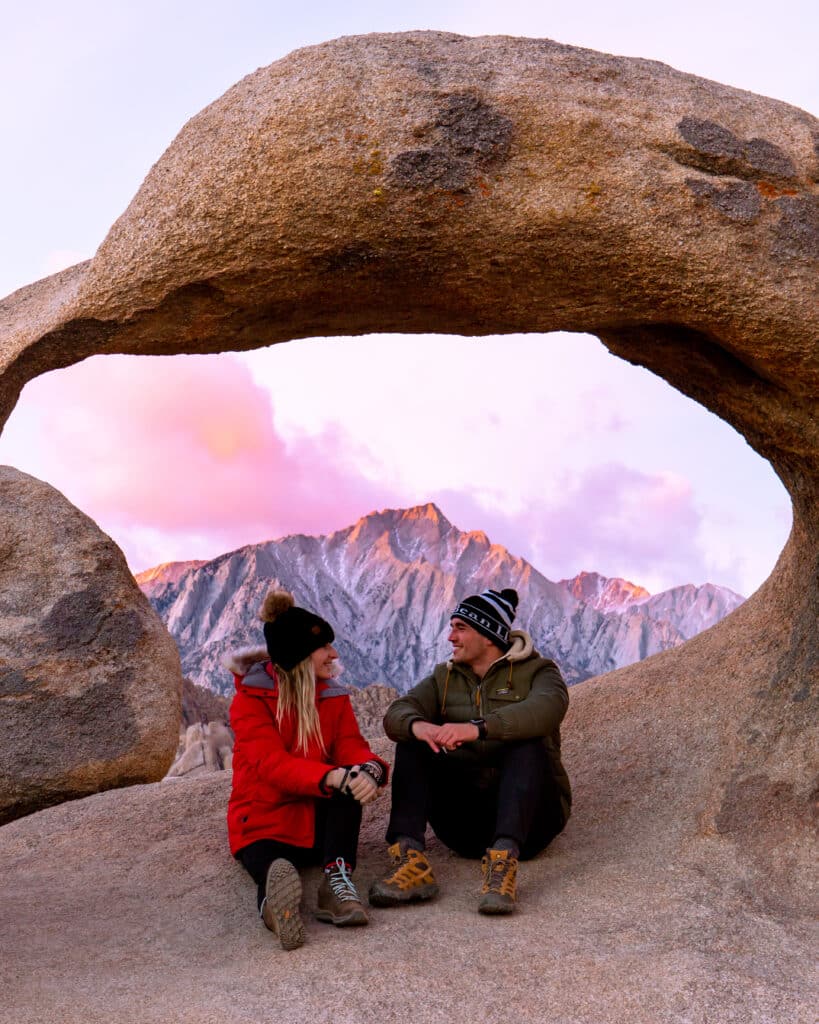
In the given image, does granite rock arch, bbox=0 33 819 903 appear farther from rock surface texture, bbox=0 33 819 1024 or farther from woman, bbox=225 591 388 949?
woman, bbox=225 591 388 949

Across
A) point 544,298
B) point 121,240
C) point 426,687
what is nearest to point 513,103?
point 544,298

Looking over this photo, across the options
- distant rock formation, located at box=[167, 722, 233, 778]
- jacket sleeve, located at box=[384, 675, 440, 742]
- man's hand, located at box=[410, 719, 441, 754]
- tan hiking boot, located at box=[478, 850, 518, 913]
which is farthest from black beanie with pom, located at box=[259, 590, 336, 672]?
distant rock formation, located at box=[167, 722, 233, 778]

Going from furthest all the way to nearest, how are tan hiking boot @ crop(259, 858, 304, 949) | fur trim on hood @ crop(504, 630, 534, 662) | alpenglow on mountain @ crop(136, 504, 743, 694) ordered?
alpenglow on mountain @ crop(136, 504, 743, 694) → fur trim on hood @ crop(504, 630, 534, 662) → tan hiking boot @ crop(259, 858, 304, 949)

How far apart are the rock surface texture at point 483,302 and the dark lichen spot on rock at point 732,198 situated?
0.05 ft

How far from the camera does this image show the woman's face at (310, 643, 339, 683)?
5.36 m

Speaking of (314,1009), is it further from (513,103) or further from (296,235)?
(513,103)

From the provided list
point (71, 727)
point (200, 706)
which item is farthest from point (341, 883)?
point (200, 706)

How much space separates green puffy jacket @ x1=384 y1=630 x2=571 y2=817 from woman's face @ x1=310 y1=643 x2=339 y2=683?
0.38 m

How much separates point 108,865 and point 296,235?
14.2 ft

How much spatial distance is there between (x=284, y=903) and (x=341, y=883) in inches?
17.4

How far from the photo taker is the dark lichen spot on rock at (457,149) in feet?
15.8

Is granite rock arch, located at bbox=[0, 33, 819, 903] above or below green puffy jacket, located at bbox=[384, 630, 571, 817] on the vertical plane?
above

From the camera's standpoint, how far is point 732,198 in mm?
5074

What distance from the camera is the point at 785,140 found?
542cm
